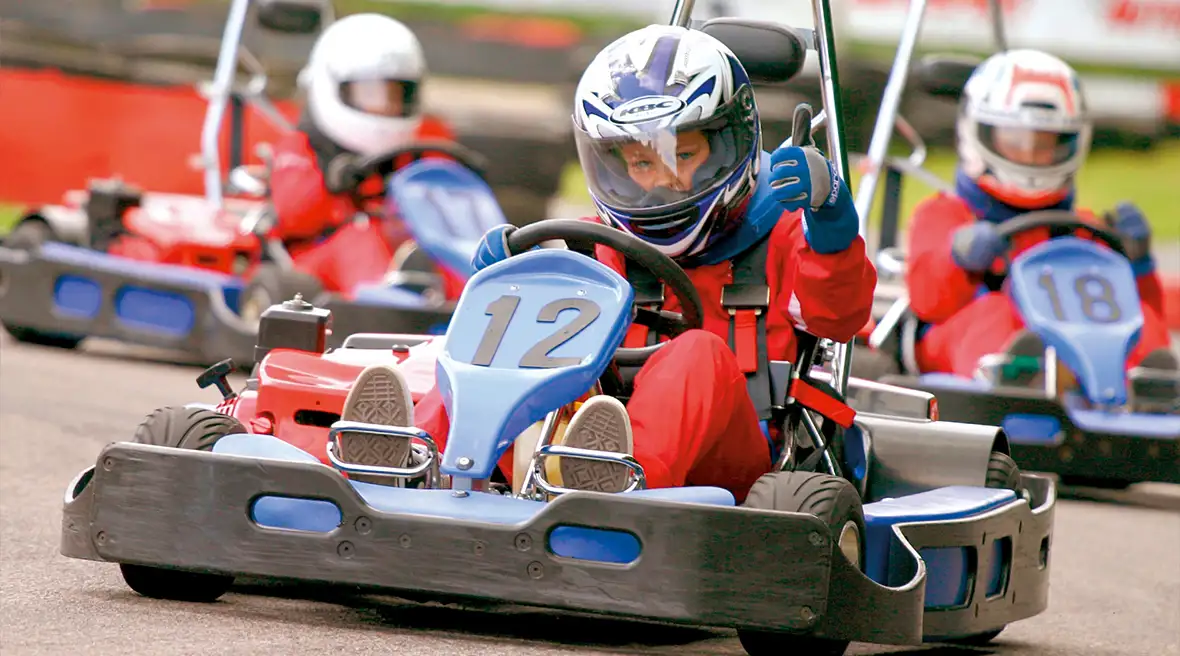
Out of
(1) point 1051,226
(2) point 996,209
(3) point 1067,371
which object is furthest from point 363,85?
(3) point 1067,371

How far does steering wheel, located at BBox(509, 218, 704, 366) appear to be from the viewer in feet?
13.6

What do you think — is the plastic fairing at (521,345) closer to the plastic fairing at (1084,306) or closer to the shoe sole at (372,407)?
the shoe sole at (372,407)

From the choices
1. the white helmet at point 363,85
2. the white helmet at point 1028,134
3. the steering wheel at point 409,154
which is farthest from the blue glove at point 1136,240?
the white helmet at point 363,85

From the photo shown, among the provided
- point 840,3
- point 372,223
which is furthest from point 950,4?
point 372,223

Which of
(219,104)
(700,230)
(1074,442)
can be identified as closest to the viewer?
(700,230)

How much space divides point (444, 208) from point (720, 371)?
5.19m

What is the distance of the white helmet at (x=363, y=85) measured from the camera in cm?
965

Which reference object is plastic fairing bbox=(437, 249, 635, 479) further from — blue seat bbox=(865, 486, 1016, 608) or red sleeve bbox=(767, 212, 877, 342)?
blue seat bbox=(865, 486, 1016, 608)

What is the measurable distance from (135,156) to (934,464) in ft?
30.0

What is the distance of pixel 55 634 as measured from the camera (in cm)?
354

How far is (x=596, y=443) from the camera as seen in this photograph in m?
3.85

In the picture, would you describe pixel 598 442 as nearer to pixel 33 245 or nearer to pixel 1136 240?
pixel 1136 240

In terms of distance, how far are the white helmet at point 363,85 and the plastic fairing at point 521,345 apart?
5.59 m

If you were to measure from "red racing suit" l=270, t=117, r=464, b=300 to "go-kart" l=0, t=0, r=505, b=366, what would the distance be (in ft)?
0.04
